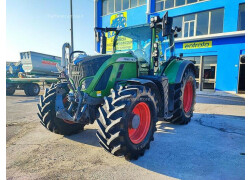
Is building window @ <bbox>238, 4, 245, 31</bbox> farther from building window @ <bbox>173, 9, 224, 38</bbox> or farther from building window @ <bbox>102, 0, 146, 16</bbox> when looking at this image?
building window @ <bbox>102, 0, 146, 16</bbox>

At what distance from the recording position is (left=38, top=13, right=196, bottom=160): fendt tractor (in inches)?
105

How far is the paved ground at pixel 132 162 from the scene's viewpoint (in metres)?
2.49

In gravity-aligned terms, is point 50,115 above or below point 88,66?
below

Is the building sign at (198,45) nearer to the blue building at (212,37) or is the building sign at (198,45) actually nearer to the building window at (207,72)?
the blue building at (212,37)

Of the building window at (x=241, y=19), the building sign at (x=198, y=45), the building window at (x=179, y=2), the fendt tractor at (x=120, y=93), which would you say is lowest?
the fendt tractor at (x=120, y=93)

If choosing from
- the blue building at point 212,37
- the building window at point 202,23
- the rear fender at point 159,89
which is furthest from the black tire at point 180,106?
the building window at point 202,23

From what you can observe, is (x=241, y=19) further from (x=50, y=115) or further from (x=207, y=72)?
(x=50, y=115)

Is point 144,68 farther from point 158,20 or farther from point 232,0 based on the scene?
point 232,0

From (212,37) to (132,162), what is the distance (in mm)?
12318

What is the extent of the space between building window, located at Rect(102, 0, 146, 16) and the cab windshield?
13198mm

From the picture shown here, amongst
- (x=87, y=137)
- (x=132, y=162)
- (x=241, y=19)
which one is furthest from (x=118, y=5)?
(x=132, y=162)

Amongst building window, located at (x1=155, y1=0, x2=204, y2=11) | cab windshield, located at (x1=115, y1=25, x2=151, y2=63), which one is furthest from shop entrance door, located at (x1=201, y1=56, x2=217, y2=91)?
cab windshield, located at (x1=115, y1=25, x2=151, y2=63)

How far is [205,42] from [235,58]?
240 cm

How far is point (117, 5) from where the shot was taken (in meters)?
17.3
